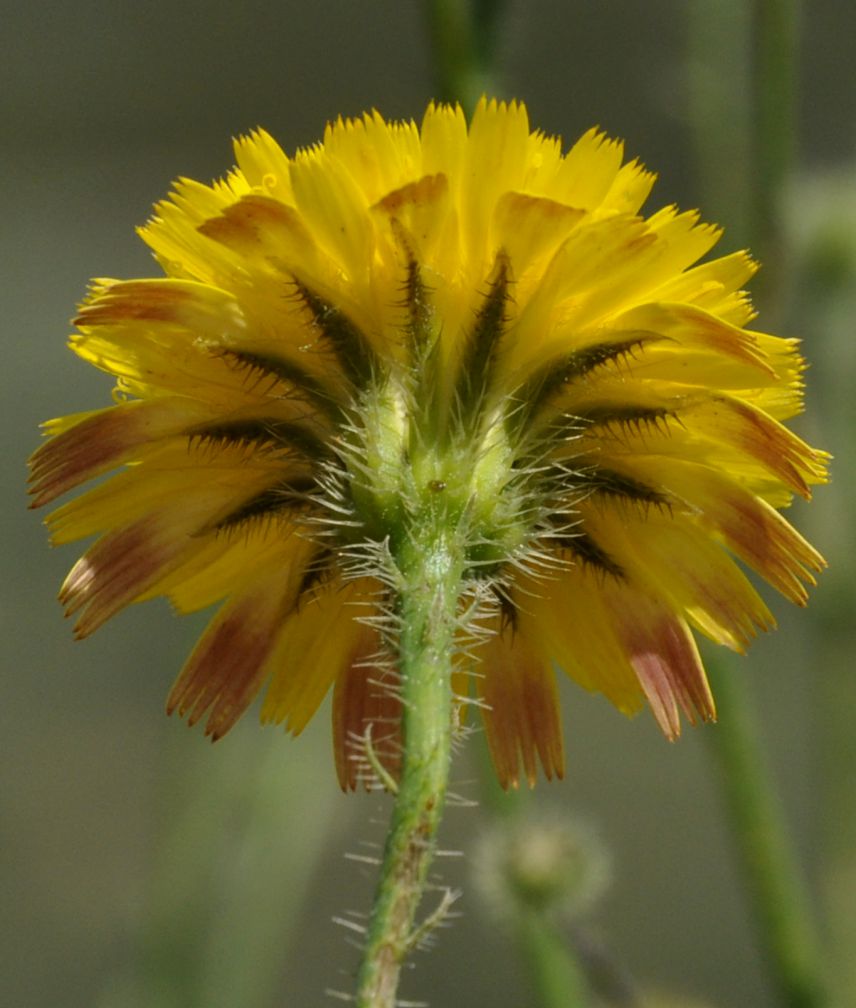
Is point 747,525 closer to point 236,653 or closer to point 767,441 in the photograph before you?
point 767,441

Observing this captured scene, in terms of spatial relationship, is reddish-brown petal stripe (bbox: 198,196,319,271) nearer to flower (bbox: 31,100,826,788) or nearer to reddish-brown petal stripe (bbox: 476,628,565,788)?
flower (bbox: 31,100,826,788)

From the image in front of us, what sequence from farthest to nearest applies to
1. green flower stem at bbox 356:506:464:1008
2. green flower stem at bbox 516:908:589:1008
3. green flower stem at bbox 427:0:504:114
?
green flower stem at bbox 516:908:589:1008, green flower stem at bbox 427:0:504:114, green flower stem at bbox 356:506:464:1008

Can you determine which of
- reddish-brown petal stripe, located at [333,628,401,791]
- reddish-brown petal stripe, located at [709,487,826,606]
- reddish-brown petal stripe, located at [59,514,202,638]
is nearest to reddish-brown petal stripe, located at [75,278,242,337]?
reddish-brown petal stripe, located at [59,514,202,638]

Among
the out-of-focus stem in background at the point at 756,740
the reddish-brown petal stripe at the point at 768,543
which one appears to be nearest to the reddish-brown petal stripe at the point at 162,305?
the reddish-brown petal stripe at the point at 768,543

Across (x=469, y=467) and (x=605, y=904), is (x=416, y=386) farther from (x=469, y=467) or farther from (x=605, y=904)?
(x=605, y=904)

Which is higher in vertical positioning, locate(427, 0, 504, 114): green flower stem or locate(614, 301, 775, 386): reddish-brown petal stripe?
locate(427, 0, 504, 114): green flower stem

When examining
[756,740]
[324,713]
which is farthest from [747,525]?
[324,713]
